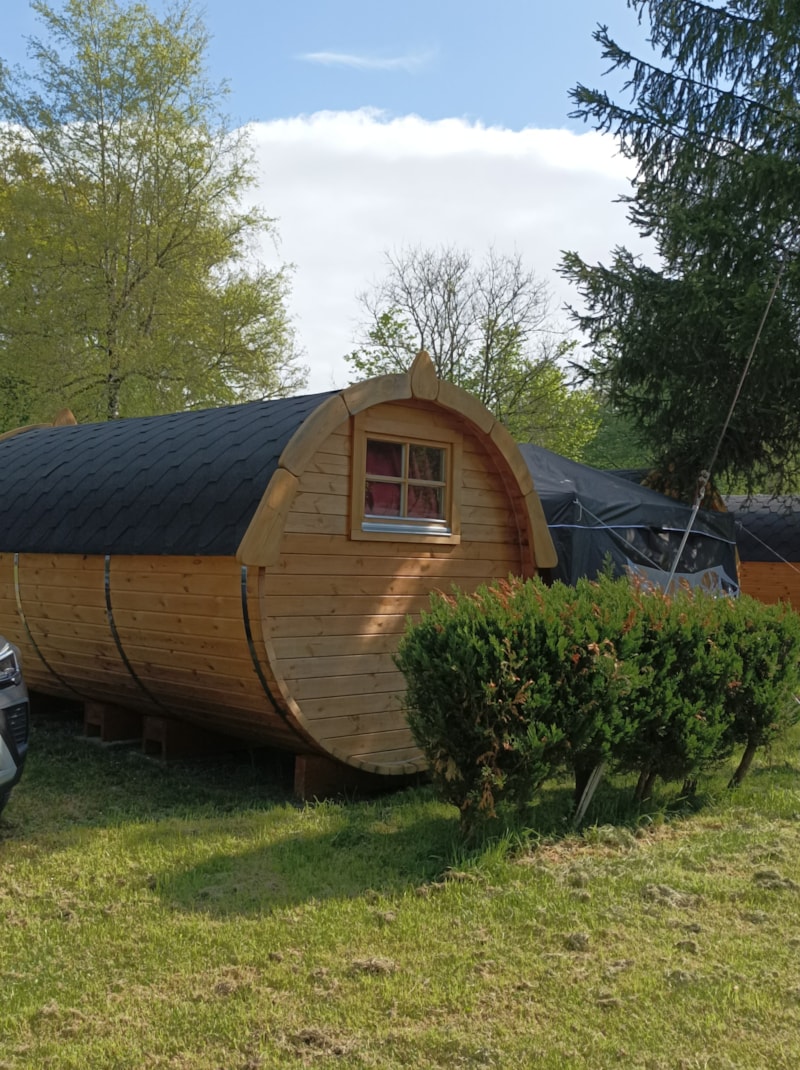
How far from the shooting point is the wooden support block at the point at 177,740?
29.8 ft

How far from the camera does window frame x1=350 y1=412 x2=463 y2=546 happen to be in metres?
8.12

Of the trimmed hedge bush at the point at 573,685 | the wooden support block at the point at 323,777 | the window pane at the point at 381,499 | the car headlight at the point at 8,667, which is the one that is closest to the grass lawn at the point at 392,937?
the wooden support block at the point at 323,777

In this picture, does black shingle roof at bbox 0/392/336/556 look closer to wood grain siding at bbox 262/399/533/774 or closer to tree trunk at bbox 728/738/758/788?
wood grain siding at bbox 262/399/533/774

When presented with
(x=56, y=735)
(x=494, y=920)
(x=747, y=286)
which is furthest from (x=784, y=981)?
(x=747, y=286)

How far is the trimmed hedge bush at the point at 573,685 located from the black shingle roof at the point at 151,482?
192cm

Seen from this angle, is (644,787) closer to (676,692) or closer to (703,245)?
(676,692)

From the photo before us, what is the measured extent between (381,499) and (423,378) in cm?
105

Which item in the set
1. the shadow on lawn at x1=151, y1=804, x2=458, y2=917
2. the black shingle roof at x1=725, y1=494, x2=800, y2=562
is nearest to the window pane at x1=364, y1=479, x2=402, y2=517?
the shadow on lawn at x1=151, y1=804, x2=458, y2=917

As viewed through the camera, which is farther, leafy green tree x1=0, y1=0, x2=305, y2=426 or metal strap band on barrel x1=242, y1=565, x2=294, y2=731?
leafy green tree x1=0, y1=0, x2=305, y2=426

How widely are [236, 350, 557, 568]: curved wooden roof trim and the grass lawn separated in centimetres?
206

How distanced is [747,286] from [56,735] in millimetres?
9352

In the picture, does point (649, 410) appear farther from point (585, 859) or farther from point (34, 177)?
point (34, 177)

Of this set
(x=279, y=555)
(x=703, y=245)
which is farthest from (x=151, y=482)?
(x=703, y=245)

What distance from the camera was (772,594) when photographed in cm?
1841
